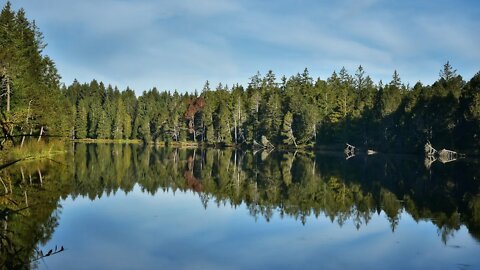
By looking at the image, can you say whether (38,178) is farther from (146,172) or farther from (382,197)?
(382,197)

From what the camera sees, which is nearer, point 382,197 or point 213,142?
point 382,197

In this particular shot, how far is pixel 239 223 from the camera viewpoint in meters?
20.1

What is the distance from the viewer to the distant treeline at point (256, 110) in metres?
51.7

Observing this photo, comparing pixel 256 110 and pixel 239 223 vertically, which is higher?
pixel 256 110

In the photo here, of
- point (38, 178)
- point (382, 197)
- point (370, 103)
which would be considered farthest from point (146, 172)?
point (370, 103)

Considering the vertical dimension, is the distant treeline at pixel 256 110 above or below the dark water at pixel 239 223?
above

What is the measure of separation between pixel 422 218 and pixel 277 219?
649 cm

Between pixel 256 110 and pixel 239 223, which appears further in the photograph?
pixel 256 110

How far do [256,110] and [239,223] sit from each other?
3578 inches

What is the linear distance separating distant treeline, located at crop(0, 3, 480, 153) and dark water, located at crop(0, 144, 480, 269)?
29.6 feet

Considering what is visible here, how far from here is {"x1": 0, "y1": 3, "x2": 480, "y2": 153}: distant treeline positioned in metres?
51.7

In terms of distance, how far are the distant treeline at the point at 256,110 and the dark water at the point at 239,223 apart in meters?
9.04

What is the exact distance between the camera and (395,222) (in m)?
20.2

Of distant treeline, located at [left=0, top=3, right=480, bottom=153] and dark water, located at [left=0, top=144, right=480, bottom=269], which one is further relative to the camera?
distant treeline, located at [left=0, top=3, right=480, bottom=153]
